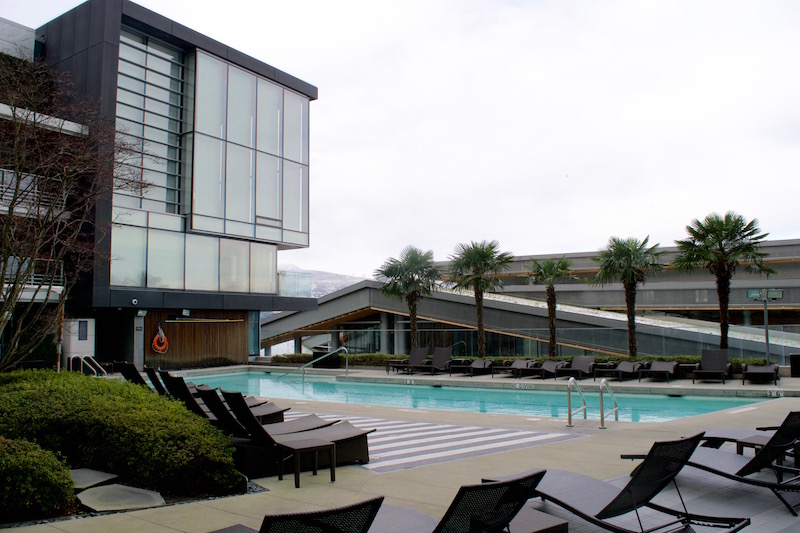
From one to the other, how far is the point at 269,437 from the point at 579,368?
1695 centimetres

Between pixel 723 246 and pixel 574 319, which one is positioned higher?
pixel 723 246

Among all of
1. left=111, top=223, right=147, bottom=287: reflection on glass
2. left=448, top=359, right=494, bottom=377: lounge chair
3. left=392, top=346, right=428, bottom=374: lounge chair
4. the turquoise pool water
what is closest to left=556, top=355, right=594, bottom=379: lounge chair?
the turquoise pool water

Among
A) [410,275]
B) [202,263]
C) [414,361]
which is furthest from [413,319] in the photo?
[202,263]

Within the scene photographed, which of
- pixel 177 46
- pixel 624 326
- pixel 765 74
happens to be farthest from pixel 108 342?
pixel 765 74

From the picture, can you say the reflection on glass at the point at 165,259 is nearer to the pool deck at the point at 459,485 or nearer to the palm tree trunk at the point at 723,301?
the pool deck at the point at 459,485

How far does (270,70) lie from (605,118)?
20579 mm

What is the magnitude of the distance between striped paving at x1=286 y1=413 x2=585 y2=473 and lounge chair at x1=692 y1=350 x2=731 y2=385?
11657 millimetres

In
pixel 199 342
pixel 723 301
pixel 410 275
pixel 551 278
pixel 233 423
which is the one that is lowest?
pixel 233 423

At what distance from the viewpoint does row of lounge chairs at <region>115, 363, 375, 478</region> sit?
6979 mm

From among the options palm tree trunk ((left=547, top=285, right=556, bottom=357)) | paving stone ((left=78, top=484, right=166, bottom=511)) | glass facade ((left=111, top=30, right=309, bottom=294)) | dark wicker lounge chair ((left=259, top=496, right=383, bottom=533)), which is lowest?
paving stone ((left=78, top=484, right=166, bottom=511))

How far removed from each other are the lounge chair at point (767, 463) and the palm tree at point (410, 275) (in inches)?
899

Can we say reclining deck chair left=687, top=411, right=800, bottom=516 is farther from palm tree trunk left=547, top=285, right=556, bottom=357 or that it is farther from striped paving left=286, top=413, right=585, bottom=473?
palm tree trunk left=547, top=285, right=556, bottom=357

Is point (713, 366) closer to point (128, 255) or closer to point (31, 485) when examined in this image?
point (31, 485)

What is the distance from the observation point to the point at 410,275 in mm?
29719
